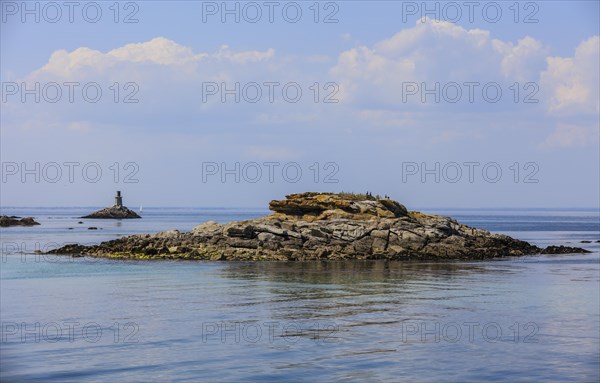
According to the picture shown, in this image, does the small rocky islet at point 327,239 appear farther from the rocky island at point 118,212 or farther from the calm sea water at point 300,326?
the rocky island at point 118,212

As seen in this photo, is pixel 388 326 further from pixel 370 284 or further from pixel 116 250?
pixel 116 250

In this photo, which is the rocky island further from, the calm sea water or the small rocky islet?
the calm sea water

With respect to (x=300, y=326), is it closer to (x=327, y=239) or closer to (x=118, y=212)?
(x=327, y=239)

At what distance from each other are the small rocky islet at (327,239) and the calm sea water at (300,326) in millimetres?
11009

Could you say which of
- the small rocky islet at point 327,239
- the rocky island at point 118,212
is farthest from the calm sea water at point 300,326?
the rocky island at point 118,212

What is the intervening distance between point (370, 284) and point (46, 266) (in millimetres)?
25600

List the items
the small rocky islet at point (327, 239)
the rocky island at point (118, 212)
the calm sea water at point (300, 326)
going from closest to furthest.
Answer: the calm sea water at point (300, 326)
the small rocky islet at point (327, 239)
the rocky island at point (118, 212)

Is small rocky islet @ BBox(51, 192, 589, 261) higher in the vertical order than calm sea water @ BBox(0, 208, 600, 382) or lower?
higher

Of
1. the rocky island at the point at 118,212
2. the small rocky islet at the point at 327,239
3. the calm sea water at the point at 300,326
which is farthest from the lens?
the rocky island at the point at 118,212

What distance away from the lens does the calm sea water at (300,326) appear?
68.0ft

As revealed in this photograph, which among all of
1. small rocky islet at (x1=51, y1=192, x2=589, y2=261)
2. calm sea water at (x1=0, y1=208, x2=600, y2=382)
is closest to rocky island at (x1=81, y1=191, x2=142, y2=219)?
small rocky islet at (x1=51, y1=192, x2=589, y2=261)

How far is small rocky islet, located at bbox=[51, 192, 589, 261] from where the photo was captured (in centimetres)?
5994

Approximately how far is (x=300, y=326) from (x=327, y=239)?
112 ft

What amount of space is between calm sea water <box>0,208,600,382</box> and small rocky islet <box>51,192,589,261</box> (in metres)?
11.0
